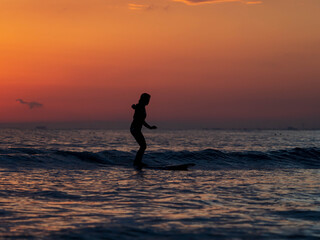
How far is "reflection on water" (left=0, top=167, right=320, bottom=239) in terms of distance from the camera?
5.98m

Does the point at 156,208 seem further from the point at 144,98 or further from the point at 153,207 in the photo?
the point at 144,98

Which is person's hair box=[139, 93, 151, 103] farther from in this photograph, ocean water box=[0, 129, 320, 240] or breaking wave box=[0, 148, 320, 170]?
ocean water box=[0, 129, 320, 240]

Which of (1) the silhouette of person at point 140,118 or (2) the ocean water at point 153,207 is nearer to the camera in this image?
(2) the ocean water at point 153,207

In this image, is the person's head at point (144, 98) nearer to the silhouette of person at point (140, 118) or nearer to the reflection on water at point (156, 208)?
the silhouette of person at point (140, 118)

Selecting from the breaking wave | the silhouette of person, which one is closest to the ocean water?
the silhouette of person

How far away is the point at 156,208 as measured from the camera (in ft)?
25.1

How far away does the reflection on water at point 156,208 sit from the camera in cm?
598

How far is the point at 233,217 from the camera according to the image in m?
7.00

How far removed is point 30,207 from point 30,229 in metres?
1.71

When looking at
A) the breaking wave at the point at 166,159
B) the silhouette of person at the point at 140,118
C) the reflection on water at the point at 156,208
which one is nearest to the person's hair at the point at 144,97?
the silhouette of person at the point at 140,118

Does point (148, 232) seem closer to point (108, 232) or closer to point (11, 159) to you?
point (108, 232)

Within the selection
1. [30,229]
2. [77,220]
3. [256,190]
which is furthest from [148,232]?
[256,190]

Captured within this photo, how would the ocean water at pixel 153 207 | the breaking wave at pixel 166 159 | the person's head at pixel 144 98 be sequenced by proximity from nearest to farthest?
the ocean water at pixel 153 207 → the person's head at pixel 144 98 → the breaking wave at pixel 166 159

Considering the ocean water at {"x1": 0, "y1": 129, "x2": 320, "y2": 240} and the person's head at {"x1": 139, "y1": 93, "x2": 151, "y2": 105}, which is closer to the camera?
the ocean water at {"x1": 0, "y1": 129, "x2": 320, "y2": 240}
